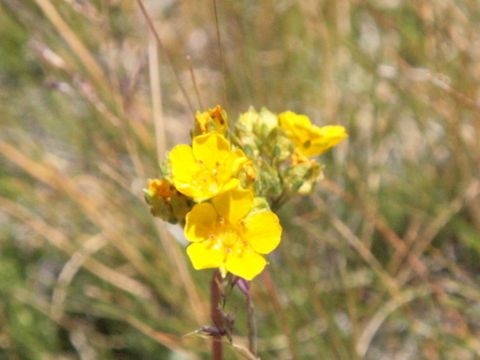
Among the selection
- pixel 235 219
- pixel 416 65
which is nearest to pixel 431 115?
pixel 416 65

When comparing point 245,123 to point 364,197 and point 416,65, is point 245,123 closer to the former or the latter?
point 364,197

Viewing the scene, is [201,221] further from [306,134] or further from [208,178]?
[306,134]

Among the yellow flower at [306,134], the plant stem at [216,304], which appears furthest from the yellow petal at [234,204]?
the yellow flower at [306,134]

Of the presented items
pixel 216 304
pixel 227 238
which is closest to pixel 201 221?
pixel 227 238

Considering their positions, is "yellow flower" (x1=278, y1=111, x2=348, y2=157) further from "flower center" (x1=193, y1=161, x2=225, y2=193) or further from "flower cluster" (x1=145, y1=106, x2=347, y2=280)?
"flower center" (x1=193, y1=161, x2=225, y2=193)

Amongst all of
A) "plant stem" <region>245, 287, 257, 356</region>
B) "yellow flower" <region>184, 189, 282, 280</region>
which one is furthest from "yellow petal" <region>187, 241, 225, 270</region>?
"plant stem" <region>245, 287, 257, 356</region>

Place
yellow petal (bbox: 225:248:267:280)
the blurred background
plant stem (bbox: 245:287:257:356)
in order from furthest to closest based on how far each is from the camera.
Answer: the blurred background, plant stem (bbox: 245:287:257:356), yellow petal (bbox: 225:248:267:280)
